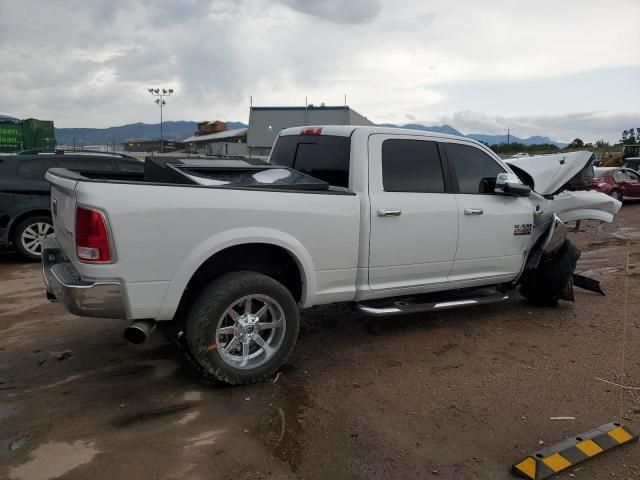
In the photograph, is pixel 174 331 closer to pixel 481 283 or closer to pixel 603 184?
pixel 481 283

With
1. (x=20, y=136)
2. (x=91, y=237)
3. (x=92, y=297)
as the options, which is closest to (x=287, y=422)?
(x=92, y=297)

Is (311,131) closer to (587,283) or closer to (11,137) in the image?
(587,283)

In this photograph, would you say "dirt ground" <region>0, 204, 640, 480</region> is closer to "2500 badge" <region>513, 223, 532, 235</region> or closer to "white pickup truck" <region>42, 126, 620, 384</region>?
"white pickup truck" <region>42, 126, 620, 384</region>

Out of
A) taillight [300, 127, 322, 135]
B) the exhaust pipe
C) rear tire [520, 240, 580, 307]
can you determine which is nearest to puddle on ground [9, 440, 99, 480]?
the exhaust pipe

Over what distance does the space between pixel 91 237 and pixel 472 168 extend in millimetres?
3463

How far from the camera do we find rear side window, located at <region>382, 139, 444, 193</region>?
4500 mm

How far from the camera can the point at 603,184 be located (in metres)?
17.5

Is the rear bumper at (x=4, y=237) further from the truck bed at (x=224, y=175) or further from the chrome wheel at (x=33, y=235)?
the truck bed at (x=224, y=175)

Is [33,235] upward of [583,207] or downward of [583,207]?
downward

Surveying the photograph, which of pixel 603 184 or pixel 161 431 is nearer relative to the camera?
pixel 161 431

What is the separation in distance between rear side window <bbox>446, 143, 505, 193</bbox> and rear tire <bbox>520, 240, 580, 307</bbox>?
1246 mm

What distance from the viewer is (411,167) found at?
4.65 metres

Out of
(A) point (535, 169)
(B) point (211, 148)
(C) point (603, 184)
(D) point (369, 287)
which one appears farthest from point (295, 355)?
(B) point (211, 148)

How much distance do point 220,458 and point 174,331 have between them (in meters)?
1.13
